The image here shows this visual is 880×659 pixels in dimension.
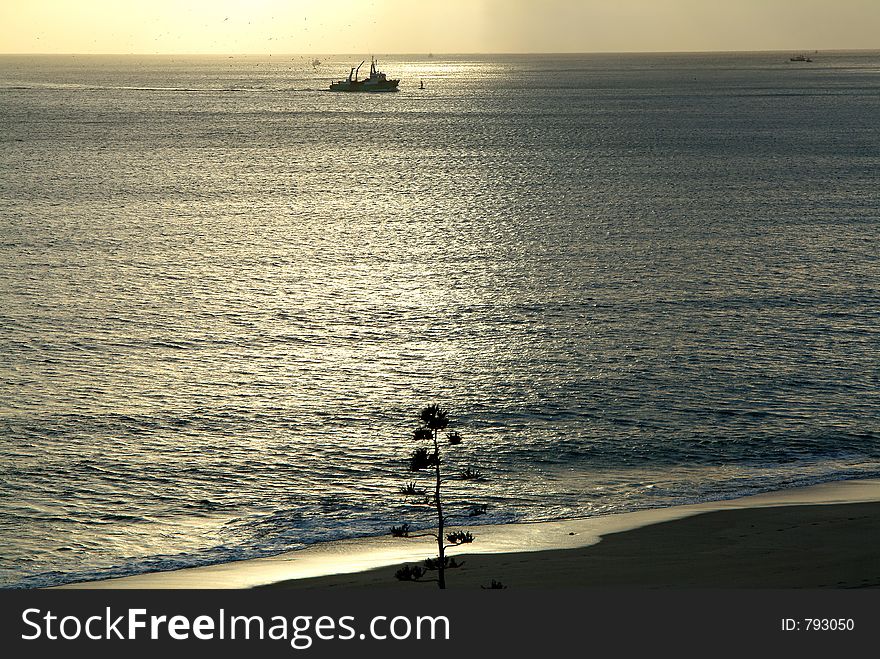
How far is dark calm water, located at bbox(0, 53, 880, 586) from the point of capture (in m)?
33.0

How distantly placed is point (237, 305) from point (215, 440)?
65.5 feet

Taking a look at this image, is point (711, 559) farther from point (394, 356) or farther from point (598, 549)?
point (394, 356)

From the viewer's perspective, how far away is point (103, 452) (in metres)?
36.2

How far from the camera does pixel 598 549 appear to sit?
27297mm

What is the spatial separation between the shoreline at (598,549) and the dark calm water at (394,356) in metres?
1.41

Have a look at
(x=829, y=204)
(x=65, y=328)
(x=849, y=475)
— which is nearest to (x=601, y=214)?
(x=829, y=204)

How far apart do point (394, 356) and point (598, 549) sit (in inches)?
837

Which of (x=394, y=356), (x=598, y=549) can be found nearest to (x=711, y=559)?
(x=598, y=549)

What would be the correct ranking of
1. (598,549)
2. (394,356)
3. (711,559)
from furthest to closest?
(394,356)
(598,549)
(711,559)

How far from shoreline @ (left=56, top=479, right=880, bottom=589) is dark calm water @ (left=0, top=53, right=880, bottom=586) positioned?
141cm

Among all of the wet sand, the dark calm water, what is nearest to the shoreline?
the wet sand

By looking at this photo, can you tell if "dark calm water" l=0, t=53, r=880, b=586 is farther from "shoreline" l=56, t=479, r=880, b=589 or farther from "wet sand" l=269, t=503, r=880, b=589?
"wet sand" l=269, t=503, r=880, b=589

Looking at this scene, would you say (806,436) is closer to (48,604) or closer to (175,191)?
(48,604)

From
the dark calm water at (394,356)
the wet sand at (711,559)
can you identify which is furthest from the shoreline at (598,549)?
the dark calm water at (394,356)
